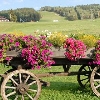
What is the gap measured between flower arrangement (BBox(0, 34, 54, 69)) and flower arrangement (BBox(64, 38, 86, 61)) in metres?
0.49

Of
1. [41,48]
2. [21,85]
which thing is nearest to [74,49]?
[41,48]

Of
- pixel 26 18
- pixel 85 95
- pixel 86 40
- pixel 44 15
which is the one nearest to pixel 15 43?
pixel 86 40

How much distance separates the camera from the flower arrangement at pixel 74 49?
845 centimetres

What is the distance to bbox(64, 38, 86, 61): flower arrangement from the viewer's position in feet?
27.7

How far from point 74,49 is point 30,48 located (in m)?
1.21

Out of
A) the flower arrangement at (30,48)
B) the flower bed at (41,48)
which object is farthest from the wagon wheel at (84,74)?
the flower arrangement at (30,48)

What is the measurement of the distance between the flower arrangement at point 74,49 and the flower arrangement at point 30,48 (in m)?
0.49

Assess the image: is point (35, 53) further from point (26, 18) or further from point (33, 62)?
point (26, 18)

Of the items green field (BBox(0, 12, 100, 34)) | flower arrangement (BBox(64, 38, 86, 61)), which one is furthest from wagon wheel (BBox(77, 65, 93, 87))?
green field (BBox(0, 12, 100, 34))

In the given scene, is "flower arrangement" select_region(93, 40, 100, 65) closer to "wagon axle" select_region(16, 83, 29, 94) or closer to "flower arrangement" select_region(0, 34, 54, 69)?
"flower arrangement" select_region(0, 34, 54, 69)

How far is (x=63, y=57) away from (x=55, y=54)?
0.23m

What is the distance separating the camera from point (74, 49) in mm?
8508

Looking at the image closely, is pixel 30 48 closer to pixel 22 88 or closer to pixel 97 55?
pixel 22 88

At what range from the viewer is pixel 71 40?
8.55m
